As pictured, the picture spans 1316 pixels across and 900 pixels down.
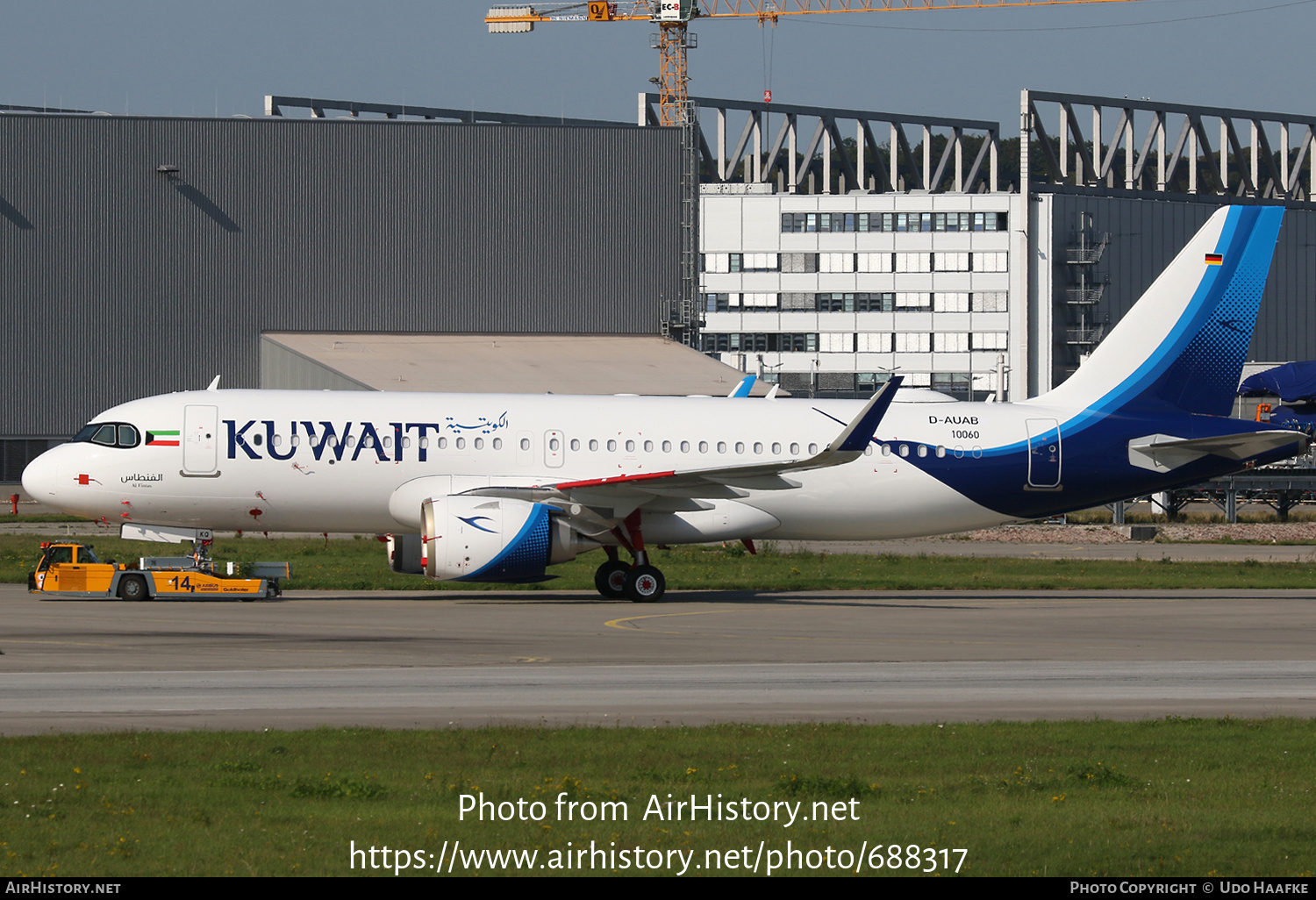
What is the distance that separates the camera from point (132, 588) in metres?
A: 28.2

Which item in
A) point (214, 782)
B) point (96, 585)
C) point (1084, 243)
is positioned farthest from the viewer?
point (1084, 243)

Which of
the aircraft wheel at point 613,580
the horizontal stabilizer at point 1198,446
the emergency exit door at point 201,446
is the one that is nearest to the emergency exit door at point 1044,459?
the horizontal stabilizer at point 1198,446

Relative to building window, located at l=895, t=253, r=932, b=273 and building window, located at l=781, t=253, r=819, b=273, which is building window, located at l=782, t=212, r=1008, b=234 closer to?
building window, located at l=781, t=253, r=819, b=273

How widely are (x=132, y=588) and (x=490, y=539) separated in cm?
705

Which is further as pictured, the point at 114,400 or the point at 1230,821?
the point at 114,400

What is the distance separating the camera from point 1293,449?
31.9 metres

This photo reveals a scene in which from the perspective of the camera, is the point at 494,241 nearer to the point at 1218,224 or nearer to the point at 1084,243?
the point at 1218,224

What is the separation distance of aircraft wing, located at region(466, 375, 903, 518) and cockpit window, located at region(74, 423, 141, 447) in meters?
7.01

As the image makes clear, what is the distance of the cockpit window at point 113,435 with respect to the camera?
97.0 feet

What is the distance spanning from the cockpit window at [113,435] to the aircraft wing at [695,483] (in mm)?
7008

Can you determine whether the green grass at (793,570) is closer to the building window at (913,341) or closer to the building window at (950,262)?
the building window at (950,262)

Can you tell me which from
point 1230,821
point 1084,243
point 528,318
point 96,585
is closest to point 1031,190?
point 1084,243

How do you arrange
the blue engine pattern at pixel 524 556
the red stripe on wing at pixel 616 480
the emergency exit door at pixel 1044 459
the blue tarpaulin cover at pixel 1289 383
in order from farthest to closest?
the blue tarpaulin cover at pixel 1289 383 < the emergency exit door at pixel 1044 459 < the red stripe on wing at pixel 616 480 < the blue engine pattern at pixel 524 556

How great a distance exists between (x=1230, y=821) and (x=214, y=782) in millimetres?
7899
